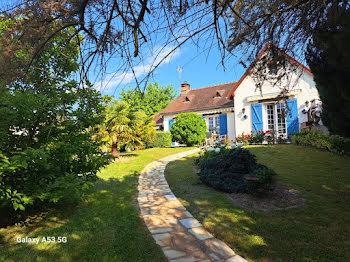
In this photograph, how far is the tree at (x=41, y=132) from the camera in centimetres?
271

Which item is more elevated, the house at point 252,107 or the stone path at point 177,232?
the house at point 252,107

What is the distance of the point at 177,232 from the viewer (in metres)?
3.35

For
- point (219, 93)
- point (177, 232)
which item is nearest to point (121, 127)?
point (177, 232)

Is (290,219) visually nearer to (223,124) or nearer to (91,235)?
(91,235)

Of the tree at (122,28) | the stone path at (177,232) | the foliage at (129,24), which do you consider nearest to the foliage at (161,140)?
the stone path at (177,232)

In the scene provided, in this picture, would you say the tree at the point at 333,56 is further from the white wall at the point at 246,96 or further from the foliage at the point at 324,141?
the white wall at the point at 246,96

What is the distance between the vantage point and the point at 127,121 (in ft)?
35.7

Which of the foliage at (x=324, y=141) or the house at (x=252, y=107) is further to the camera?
the house at (x=252, y=107)

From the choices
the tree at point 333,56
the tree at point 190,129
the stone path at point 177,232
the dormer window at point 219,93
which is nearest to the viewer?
the stone path at point 177,232

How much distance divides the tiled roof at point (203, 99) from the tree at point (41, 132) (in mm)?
14971

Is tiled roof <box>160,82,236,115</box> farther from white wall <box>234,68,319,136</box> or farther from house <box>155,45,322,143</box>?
white wall <box>234,68,319,136</box>

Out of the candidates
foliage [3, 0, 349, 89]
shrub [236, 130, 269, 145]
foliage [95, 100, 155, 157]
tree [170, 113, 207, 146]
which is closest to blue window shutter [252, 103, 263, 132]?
shrub [236, 130, 269, 145]

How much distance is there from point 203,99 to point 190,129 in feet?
17.5

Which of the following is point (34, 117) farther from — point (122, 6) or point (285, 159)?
point (285, 159)
